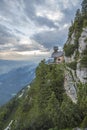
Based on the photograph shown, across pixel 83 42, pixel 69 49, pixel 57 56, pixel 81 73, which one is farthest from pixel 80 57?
pixel 57 56

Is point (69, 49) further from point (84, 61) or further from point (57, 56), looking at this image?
point (57, 56)

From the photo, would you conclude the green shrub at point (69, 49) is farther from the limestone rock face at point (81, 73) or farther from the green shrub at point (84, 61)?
the green shrub at point (84, 61)

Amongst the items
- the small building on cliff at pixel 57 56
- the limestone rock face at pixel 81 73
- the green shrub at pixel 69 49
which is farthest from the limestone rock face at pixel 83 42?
the small building on cliff at pixel 57 56

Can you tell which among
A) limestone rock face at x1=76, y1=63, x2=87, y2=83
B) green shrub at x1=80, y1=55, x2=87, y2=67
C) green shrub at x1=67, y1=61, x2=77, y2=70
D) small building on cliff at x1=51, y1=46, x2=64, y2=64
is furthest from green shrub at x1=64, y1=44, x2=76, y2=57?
small building on cliff at x1=51, y1=46, x2=64, y2=64

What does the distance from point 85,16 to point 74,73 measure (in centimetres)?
3775

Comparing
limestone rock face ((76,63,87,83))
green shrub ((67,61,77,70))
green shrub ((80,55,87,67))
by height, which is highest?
green shrub ((80,55,87,67))

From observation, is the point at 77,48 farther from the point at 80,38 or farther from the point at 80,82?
the point at 80,82

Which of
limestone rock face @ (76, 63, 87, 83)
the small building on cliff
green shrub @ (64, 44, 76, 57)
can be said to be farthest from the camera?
the small building on cliff

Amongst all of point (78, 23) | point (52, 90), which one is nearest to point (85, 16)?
point (78, 23)

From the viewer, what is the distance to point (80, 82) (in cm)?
12138

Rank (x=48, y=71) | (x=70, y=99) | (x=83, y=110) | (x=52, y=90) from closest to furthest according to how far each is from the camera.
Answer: (x=83, y=110), (x=70, y=99), (x=52, y=90), (x=48, y=71)

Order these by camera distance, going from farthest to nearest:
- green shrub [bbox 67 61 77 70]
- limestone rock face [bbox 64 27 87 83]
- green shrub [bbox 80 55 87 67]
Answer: green shrub [bbox 67 61 77 70]
green shrub [bbox 80 55 87 67]
limestone rock face [bbox 64 27 87 83]

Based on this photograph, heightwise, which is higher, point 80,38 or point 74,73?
point 80,38

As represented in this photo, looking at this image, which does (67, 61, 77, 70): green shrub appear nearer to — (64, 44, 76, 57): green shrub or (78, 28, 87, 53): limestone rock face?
(78, 28, 87, 53): limestone rock face
